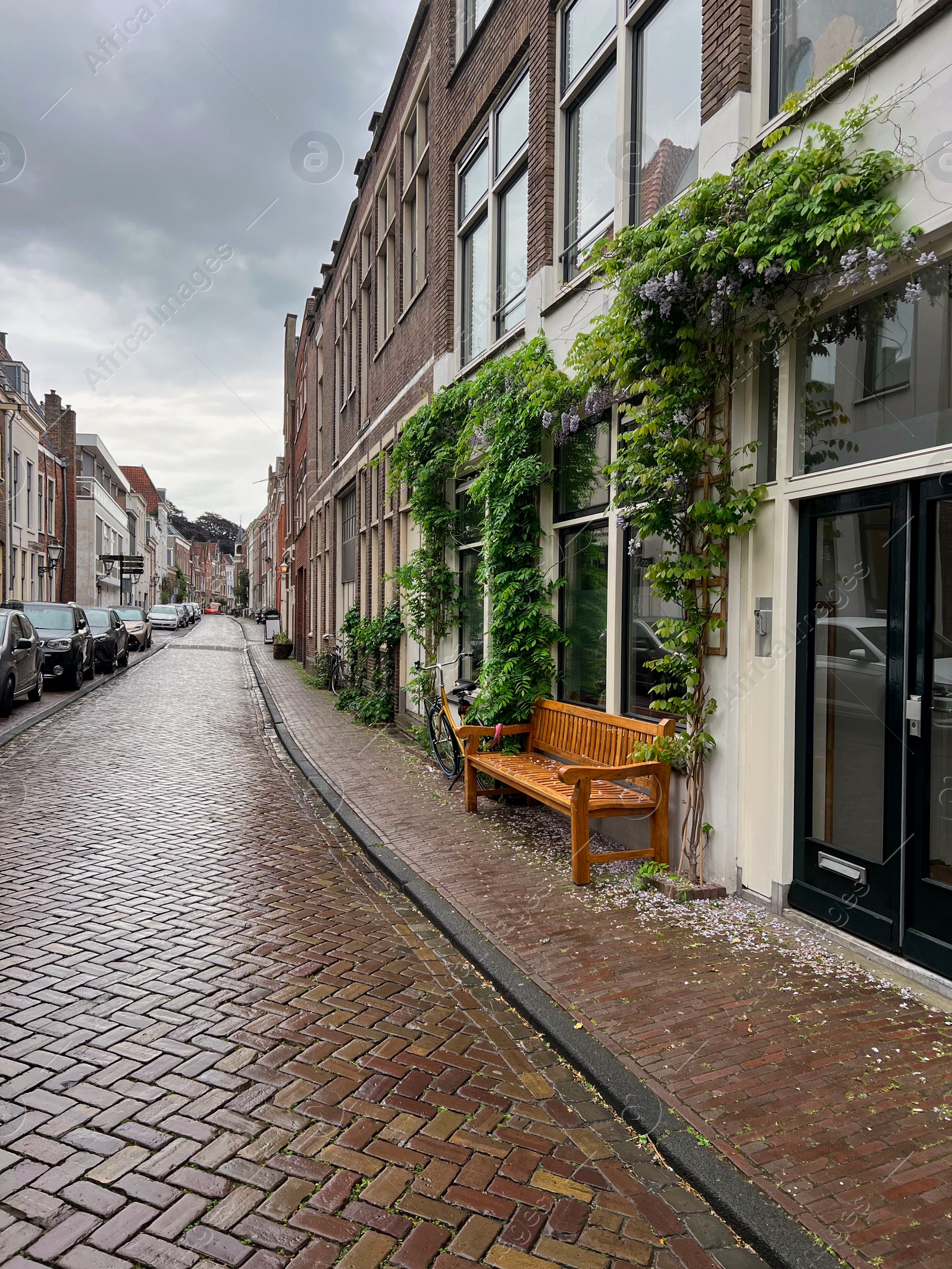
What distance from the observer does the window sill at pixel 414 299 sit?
12977 mm

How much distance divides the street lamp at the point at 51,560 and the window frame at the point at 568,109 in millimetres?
33561

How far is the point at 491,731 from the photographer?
8086mm

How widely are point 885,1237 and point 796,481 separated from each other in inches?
136

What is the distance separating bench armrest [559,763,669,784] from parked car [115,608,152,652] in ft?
93.5

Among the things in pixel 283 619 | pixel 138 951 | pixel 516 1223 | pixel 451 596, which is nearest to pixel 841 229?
pixel 516 1223

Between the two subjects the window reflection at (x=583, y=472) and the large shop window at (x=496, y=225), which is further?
the large shop window at (x=496, y=225)

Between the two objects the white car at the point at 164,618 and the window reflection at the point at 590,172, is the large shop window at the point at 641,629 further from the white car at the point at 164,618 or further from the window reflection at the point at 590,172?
the white car at the point at 164,618

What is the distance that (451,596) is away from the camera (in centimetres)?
1166

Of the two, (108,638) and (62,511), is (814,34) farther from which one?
(62,511)

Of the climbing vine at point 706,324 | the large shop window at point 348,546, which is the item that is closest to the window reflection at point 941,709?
the climbing vine at point 706,324

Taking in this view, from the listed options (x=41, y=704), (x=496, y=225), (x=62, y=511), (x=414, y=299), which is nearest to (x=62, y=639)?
(x=41, y=704)

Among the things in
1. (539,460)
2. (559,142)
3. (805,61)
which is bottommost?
(539,460)

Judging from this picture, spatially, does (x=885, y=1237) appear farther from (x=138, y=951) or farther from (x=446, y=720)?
(x=446, y=720)

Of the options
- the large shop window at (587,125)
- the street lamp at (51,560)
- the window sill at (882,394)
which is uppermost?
the large shop window at (587,125)
